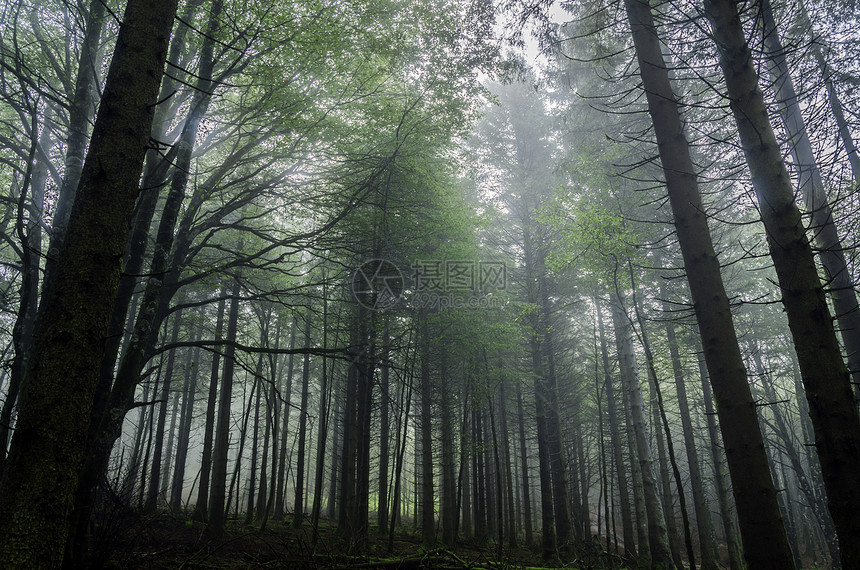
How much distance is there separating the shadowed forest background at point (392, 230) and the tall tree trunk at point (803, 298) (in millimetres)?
20

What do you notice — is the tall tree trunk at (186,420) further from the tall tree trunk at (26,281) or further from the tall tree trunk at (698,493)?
the tall tree trunk at (698,493)

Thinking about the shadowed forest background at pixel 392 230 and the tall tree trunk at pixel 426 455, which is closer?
the shadowed forest background at pixel 392 230

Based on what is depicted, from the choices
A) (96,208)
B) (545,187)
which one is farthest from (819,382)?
(545,187)

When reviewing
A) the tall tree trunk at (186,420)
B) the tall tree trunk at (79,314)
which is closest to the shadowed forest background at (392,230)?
the tall tree trunk at (79,314)

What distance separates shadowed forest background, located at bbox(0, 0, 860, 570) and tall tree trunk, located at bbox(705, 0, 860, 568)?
20mm

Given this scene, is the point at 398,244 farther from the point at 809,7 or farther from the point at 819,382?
the point at 809,7

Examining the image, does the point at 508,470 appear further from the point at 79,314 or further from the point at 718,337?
the point at 79,314

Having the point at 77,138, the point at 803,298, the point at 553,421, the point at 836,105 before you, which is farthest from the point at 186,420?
the point at 836,105

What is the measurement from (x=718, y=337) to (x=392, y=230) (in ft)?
19.6

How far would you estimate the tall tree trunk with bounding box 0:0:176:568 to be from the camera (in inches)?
82.2

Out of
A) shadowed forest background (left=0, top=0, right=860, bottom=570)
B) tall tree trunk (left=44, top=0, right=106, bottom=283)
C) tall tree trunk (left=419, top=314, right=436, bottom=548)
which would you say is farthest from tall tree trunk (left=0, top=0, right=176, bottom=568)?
tall tree trunk (left=419, top=314, right=436, bottom=548)

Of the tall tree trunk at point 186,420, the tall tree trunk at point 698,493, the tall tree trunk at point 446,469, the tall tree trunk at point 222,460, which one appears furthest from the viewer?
the tall tree trunk at point 186,420

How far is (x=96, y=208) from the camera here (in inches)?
101

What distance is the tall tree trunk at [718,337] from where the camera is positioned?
3.19 meters
